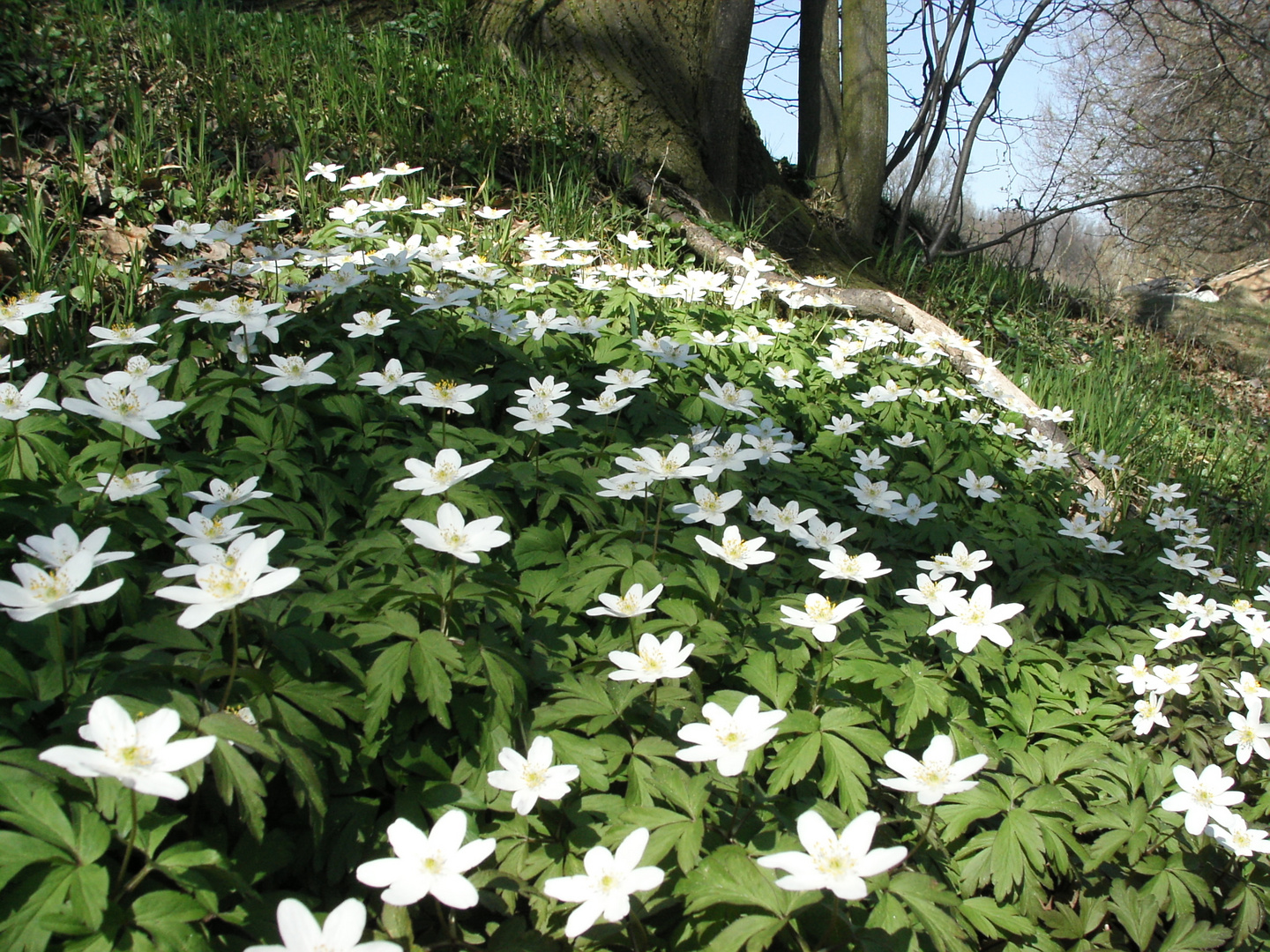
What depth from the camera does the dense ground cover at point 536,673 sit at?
4.08ft

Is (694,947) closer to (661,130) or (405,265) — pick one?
(405,265)

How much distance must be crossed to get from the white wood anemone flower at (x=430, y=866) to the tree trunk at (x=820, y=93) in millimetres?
7727

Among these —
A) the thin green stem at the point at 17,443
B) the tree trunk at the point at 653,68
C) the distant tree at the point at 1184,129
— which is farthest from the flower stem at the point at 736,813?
the distant tree at the point at 1184,129

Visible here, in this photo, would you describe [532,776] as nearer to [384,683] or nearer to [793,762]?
[384,683]

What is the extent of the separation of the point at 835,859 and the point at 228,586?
1.06 meters

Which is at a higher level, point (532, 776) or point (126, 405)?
point (126, 405)

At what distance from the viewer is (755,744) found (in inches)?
55.0

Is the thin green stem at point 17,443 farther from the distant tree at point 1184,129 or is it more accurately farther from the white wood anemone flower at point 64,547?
the distant tree at point 1184,129

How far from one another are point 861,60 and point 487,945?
8.28 meters

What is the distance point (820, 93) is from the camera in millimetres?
7867

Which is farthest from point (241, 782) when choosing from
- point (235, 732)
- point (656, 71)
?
point (656, 71)

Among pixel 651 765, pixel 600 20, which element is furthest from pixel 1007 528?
pixel 600 20

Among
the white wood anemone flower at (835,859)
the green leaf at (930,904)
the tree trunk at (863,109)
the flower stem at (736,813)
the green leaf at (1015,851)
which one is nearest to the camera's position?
the white wood anemone flower at (835,859)

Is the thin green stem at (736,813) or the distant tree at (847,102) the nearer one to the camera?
the thin green stem at (736,813)
